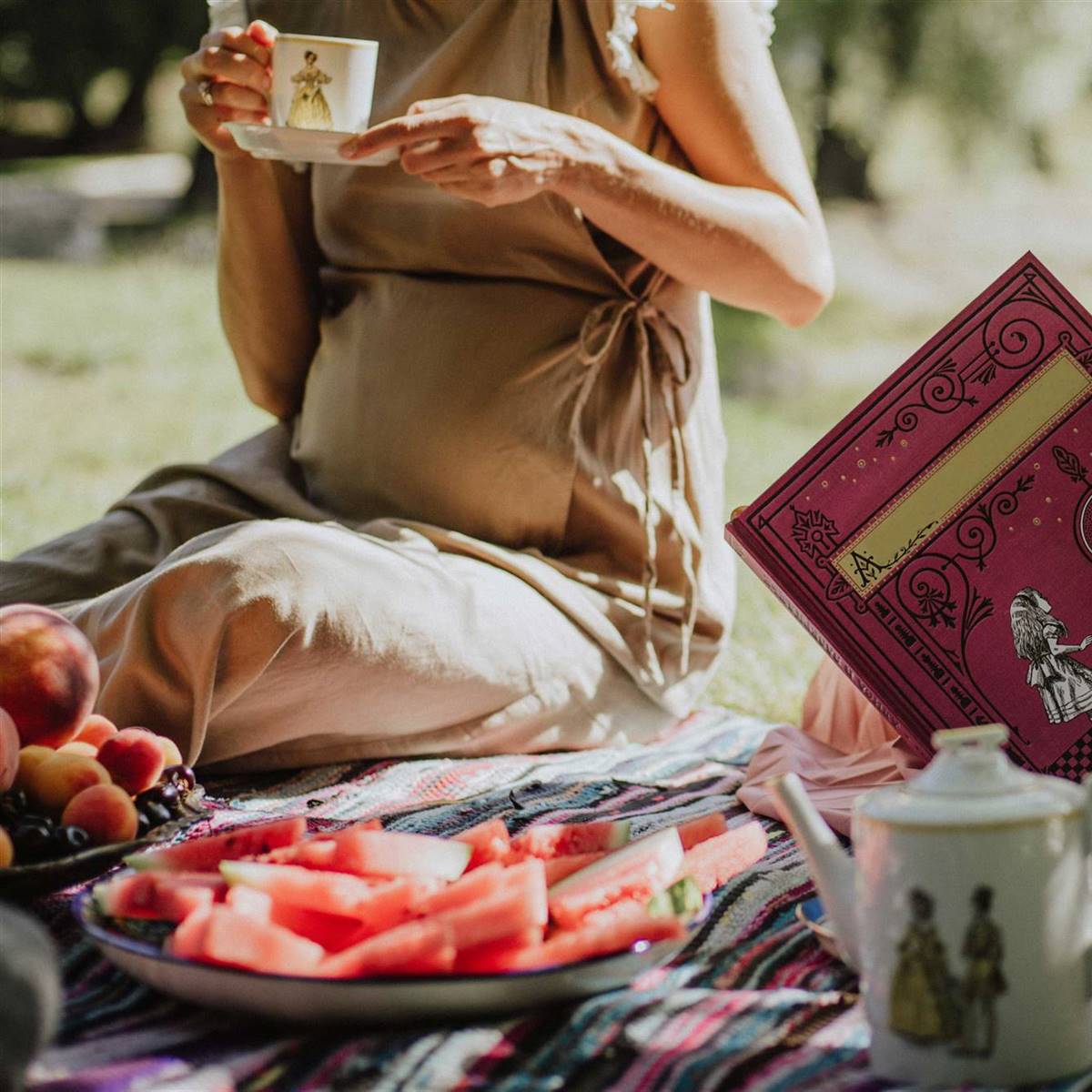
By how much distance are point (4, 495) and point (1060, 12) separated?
7.80 meters

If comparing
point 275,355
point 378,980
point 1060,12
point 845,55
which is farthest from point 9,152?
point 378,980

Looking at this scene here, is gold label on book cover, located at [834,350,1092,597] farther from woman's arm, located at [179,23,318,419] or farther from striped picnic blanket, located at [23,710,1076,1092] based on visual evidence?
woman's arm, located at [179,23,318,419]

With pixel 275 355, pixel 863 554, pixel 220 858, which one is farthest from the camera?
pixel 275 355

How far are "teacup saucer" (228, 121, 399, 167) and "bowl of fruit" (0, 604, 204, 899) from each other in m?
0.75

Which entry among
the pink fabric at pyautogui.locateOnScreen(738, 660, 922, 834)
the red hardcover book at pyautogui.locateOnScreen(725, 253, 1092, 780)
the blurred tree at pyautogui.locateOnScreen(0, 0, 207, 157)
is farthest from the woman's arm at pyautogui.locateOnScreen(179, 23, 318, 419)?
the blurred tree at pyautogui.locateOnScreen(0, 0, 207, 157)

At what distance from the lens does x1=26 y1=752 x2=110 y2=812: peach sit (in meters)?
1.60

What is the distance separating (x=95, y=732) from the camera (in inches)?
71.3

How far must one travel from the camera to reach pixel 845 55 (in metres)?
10.4

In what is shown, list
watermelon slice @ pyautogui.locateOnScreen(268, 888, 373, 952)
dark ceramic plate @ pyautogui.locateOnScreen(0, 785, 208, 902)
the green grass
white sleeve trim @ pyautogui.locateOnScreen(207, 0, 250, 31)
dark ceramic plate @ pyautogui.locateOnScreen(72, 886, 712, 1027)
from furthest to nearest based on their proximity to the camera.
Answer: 1. the green grass
2. white sleeve trim @ pyautogui.locateOnScreen(207, 0, 250, 31)
3. dark ceramic plate @ pyautogui.locateOnScreen(0, 785, 208, 902)
4. watermelon slice @ pyautogui.locateOnScreen(268, 888, 373, 952)
5. dark ceramic plate @ pyautogui.locateOnScreen(72, 886, 712, 1027)

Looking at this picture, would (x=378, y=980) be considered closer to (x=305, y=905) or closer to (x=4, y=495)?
(x=305, y=905)

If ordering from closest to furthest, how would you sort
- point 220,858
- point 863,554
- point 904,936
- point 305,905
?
point 904,936 < point 305,905 < point 220,858 < point 863,554

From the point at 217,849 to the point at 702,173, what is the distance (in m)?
1.47

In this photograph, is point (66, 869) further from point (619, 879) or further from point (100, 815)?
point (619, 879)

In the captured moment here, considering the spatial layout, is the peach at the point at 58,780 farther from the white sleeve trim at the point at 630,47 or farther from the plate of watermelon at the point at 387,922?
the white sleeve trim at the point at 630,47
